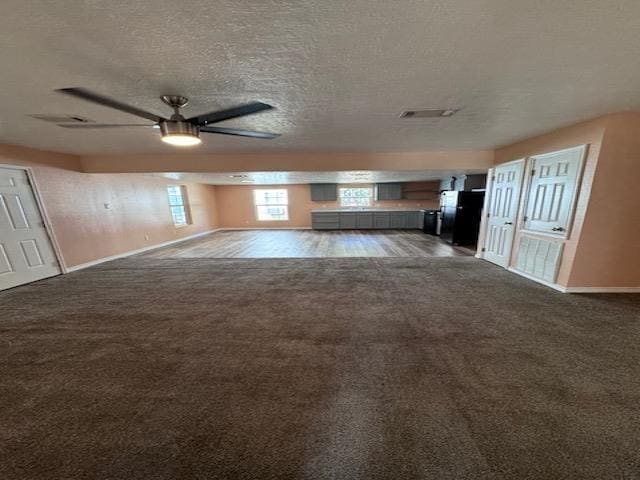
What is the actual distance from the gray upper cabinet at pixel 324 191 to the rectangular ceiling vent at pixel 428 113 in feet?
23.2

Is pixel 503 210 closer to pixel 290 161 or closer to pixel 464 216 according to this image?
pixel 464 216

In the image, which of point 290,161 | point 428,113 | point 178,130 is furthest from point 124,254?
point 428,113

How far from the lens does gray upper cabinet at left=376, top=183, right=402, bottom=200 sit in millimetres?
9531

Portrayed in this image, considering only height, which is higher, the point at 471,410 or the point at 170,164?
the point at 170,164

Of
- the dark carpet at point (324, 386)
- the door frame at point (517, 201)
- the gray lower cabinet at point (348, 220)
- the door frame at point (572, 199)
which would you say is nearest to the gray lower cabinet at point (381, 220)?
the gray lower cabinet at point (348, 220)

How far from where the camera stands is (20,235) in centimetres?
389

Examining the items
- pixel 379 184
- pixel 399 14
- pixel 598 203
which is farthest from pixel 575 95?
pixel 379 184

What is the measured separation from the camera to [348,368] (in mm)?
1852

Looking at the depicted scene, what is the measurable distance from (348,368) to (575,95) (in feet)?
10.5

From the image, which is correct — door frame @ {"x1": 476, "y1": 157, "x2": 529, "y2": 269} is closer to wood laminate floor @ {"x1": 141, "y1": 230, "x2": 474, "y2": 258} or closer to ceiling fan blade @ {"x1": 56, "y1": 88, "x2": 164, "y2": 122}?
wood laminate floor @ {"x1": 141, "y1": 230, "x2": 474, "y2": 258}

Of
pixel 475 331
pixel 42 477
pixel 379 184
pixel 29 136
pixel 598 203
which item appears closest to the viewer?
pixel 42 477

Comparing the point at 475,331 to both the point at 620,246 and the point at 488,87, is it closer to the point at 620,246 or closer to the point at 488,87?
the point at 488,87

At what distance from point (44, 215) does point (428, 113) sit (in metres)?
6.42

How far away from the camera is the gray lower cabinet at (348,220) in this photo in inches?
367
